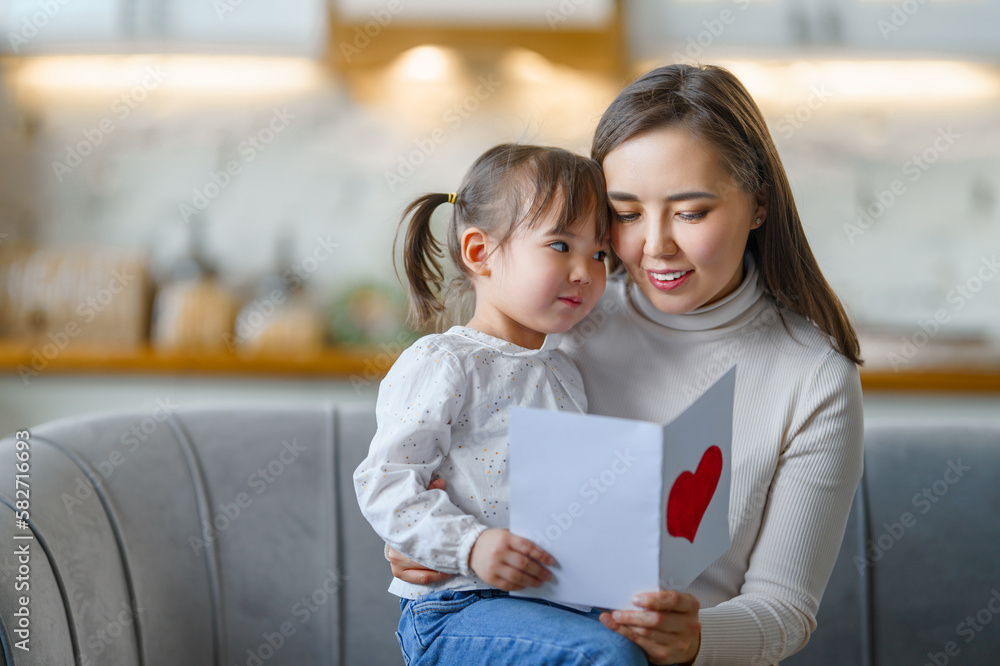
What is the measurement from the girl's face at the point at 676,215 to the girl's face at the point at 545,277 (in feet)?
0.21

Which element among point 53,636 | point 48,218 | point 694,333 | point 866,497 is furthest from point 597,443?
point 48,218

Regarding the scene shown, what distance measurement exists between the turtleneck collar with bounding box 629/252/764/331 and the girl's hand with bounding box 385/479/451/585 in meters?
0.49

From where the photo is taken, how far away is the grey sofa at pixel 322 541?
1610mm

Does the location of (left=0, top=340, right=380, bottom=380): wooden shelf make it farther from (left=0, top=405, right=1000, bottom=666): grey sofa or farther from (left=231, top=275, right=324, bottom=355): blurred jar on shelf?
(left=0, top=405, right=1000, bottom=666): grey sofa

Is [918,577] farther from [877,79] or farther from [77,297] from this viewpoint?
[77,297]

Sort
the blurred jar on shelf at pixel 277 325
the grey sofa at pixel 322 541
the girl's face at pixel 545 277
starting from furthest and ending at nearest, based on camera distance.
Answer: the blurred jar on shelf at pixel 277 325 → the grey sofa at pixel 322 541 → the girl's face at pixel 545 277

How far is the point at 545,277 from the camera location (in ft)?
3.71

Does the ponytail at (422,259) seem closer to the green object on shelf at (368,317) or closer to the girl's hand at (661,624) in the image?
the girl's hand at (661,624)

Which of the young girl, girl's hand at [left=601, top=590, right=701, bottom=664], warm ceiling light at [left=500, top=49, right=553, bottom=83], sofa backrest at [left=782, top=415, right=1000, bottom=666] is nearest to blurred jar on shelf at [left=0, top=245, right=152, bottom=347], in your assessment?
warm ceiling light at [left=500, top=49, right=553, bottom=83]

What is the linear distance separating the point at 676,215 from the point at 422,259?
421 mm

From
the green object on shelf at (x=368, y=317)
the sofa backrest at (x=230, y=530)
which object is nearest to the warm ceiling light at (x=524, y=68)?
the green object on shelf at (x=368, y=317)

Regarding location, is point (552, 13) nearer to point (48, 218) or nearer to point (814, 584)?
point (48, 218)

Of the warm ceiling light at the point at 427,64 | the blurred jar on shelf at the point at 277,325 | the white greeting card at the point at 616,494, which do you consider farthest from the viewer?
the warm ceiling light at the point at 427,64

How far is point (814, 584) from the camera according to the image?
118 cm
